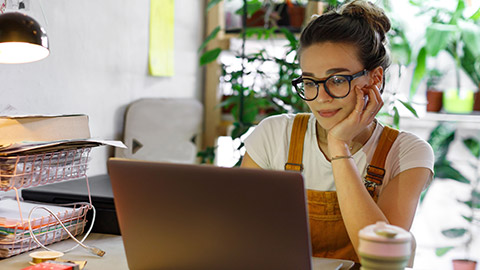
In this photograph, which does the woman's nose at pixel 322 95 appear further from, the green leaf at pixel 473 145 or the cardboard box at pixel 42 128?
the green leaf at pixel 473 145

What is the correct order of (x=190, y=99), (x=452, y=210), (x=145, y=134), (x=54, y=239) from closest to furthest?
(x=54, y=239)
(x=145, y=134)
(x=190, y=99)
(x=452, y=210)

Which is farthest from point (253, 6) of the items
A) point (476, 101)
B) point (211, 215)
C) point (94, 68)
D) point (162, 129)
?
point (211, 215)

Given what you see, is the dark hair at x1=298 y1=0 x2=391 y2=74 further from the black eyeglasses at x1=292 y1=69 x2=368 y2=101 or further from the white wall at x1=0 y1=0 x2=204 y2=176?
the white wall at x1=0 y1=0 x2=204 y2=176

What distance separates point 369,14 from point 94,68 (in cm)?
99

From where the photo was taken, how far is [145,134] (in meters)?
2.28

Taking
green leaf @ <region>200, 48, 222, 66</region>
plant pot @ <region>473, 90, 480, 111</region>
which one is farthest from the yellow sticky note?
plant pot @ <region>473, 90, 480, 111</region>

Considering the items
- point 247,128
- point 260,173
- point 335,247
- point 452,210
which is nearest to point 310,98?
point 335,247

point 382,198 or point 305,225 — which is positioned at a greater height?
point 305,225

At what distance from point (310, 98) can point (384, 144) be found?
0.82 ft

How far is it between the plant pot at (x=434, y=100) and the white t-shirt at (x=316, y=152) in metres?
1.46

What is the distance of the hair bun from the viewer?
1.53 meters

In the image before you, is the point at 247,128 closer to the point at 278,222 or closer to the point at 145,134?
the point at 145,134

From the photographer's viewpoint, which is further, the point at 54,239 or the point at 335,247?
the point at 335,247

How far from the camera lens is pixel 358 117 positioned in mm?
1452
